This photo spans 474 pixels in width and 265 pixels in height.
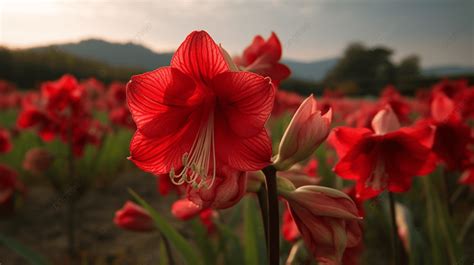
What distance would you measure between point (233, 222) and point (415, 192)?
64.2 inches

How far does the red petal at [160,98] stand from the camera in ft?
2.34

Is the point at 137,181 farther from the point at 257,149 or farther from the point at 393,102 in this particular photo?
the point at 257,149

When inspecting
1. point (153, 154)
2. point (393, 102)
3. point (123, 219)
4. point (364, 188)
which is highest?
point (393, 102)

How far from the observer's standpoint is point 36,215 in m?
3.21

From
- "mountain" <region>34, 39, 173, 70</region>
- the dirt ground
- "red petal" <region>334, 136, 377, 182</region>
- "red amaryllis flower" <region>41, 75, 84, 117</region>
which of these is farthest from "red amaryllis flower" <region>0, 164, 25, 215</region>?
"red petal" <region>334, 136, 377, 182</region>

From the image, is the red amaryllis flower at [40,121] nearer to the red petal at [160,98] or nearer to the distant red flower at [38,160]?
the distant red flower at [38,160]

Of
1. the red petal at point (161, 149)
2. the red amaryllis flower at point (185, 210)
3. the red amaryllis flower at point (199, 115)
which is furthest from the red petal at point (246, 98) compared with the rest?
the red amaryllis flower at point (185, 210)

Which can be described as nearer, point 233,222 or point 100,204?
point 233,222

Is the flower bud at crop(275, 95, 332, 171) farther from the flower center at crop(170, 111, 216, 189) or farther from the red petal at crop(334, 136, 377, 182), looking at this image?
the red petal at crop(334, 136, 377, 182)

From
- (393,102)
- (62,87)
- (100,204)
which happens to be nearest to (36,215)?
(100,204)

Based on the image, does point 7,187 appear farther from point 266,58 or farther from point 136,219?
point 266,58

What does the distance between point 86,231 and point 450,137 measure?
2.63 meters

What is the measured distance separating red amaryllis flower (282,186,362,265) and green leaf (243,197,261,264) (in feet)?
1.99

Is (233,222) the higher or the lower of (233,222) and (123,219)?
the lower
